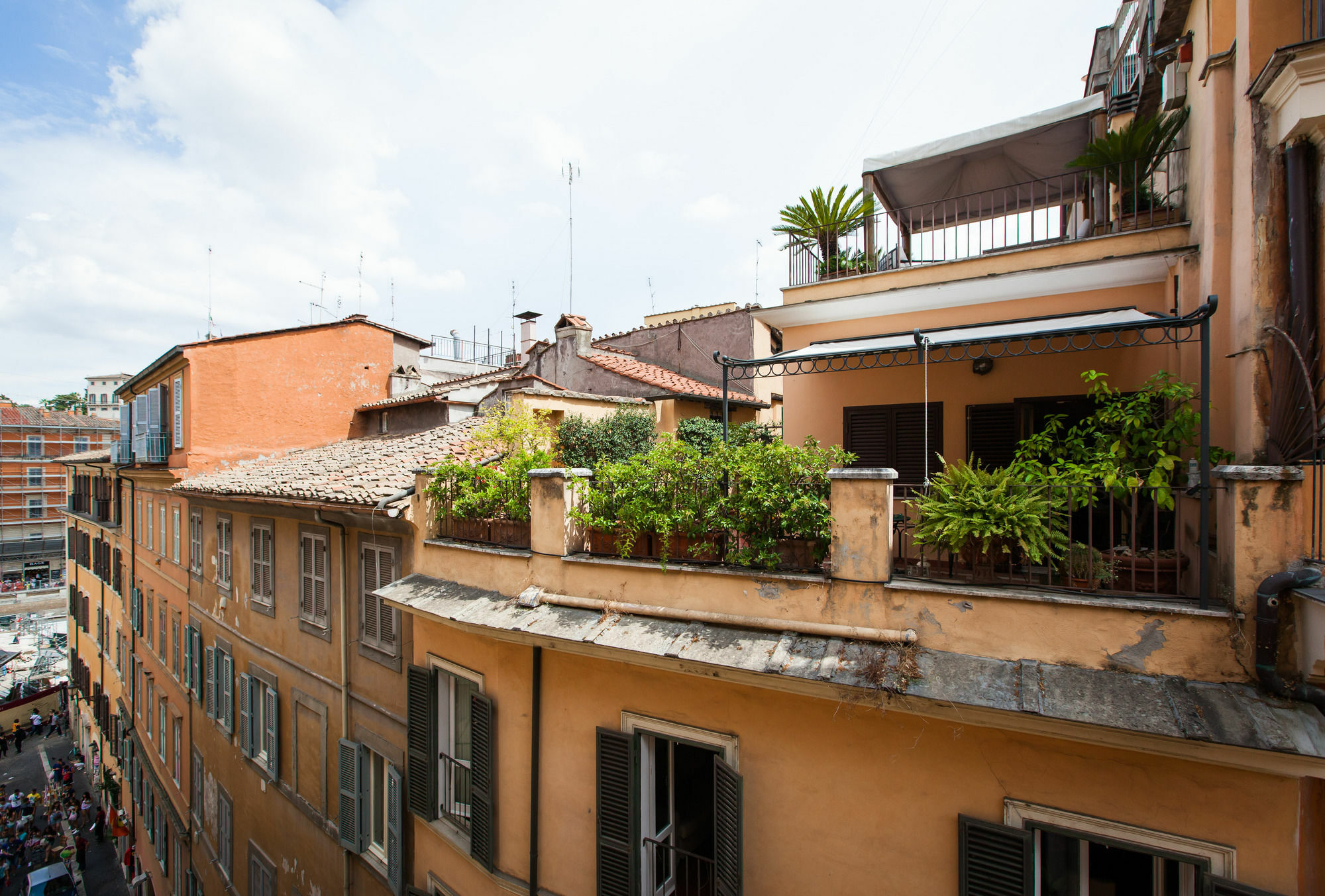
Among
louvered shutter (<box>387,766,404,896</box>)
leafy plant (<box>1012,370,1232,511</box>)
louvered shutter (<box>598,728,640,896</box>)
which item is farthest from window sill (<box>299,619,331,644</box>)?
leafy plant (<box>1012,370,1232,511</box>)

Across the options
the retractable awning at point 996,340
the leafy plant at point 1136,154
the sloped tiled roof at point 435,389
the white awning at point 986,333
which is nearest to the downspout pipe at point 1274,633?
the retractable awning at point 996,340

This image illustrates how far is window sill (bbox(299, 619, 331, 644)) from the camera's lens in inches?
361

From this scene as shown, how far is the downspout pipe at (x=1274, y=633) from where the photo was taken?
2992mm

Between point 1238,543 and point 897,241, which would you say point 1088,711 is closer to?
point 1238,543

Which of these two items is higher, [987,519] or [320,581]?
[987,519]

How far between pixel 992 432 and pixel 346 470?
921 centimetres

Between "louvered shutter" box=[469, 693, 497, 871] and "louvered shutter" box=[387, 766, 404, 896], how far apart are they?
6.39ft

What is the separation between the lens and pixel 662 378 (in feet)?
48.1

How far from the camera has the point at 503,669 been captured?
6039mm

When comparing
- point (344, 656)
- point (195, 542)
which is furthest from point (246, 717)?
point (195, 542)

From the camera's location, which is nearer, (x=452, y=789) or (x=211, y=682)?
(x=452, y=789)

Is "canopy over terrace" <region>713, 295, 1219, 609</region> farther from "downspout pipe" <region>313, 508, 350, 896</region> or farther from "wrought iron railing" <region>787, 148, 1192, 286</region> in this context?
"downspout pipe" <region>313, 508, 350, 896</region>

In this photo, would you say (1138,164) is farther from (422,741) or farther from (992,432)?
(422,741)

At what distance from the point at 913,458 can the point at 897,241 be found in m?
3.64
